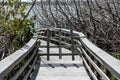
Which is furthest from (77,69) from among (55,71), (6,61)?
(6,61)

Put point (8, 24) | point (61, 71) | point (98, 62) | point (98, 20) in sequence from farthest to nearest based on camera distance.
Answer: point (98, 20) → point (61, 71) → point (8, 24) → point (98, 62)

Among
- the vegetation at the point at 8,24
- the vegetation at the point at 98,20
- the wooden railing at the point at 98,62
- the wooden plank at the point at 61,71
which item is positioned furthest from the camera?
the vegetation at the point at 98,20

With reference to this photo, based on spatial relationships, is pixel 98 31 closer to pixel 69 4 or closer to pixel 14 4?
pixel 69 4

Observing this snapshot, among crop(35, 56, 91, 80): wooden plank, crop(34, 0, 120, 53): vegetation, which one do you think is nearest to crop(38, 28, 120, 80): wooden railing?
crop(35, 56, 91, 80): wooden plank

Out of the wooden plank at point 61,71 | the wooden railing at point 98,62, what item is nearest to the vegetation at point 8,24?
the wooden plank at point 61,71

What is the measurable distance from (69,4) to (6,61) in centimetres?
1112

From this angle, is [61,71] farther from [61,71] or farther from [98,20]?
[98,20]

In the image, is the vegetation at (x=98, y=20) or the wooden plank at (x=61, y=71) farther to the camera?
the vegetation at (x=98, y=20)

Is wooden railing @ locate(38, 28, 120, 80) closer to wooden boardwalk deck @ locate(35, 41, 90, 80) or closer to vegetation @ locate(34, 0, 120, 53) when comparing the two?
wooden boardwalk deck @ locate(35, 41, 90, 80)

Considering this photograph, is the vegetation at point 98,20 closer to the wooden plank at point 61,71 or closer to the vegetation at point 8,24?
the wooden plank at point 61,71

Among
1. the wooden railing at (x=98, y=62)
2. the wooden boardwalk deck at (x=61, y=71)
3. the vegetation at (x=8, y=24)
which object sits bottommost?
the wooden boardwalk deck at (x=61, y=71)

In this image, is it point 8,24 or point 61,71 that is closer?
point 8,24

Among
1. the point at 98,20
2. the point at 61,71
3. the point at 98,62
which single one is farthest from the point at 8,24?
the point at 98,20

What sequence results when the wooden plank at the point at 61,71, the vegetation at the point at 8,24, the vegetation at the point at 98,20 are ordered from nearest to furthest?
1. the vegetation at the point at 8,24
2. the wooden plank at the point at 61,71
3. the vegetation at the point at 98,20
